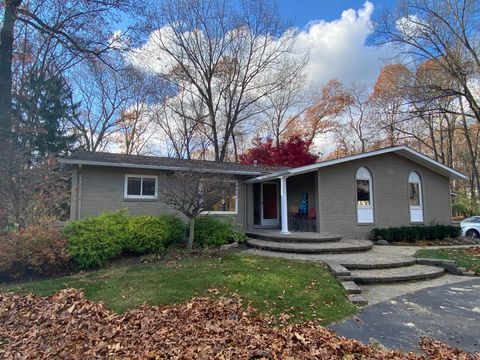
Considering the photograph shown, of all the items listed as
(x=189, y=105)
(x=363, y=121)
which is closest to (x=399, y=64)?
(x=363, y=121)

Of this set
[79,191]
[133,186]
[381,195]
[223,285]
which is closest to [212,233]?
[133,186]

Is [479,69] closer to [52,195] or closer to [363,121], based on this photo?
[363,121]

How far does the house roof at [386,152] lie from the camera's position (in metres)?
11.7

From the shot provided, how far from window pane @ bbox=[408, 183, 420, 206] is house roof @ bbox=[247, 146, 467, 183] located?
119 cm

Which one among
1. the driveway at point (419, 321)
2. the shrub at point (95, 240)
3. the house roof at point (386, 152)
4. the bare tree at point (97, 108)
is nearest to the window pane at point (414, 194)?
the house roof at point (386, 152)

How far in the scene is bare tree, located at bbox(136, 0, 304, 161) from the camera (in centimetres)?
2095

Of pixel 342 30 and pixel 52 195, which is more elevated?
pixel 342 30

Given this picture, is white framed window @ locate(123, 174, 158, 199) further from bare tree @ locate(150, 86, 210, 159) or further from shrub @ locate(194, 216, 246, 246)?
bare tree @ locate(150, 86, 210, 159)

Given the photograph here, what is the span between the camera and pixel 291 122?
1088 inches

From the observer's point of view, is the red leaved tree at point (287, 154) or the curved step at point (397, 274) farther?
the red leaved tree at point (287, 154)

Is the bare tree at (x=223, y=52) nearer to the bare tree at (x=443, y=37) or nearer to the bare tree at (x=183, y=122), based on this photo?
the bare tree at (x=183, y=122)

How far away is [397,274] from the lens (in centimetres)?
723

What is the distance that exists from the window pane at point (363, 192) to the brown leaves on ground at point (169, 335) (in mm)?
9836

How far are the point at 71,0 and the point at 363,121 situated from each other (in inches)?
978
